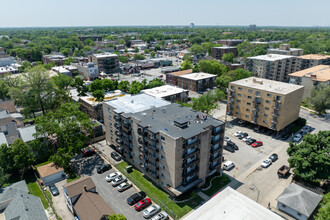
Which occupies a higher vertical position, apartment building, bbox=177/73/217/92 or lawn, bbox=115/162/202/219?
apartment building, bbox=177/73/217/92

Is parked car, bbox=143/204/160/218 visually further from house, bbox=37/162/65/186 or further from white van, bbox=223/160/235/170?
house, bbox=37/162/65/186

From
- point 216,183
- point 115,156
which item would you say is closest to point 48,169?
point 115,156

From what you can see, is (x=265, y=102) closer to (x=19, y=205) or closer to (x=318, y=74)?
(x=318, y=74)

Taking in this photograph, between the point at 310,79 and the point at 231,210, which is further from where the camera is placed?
the point at 310,79

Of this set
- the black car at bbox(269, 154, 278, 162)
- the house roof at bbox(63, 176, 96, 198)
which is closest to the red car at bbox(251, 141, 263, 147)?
the black car at bbox(269, 154, 278, 162)

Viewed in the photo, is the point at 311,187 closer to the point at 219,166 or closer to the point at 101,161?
the point at 219,166

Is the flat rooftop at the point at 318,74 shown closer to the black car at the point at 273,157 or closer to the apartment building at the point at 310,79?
the apartment building at the point at 310,79

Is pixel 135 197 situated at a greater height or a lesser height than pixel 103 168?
lesser
